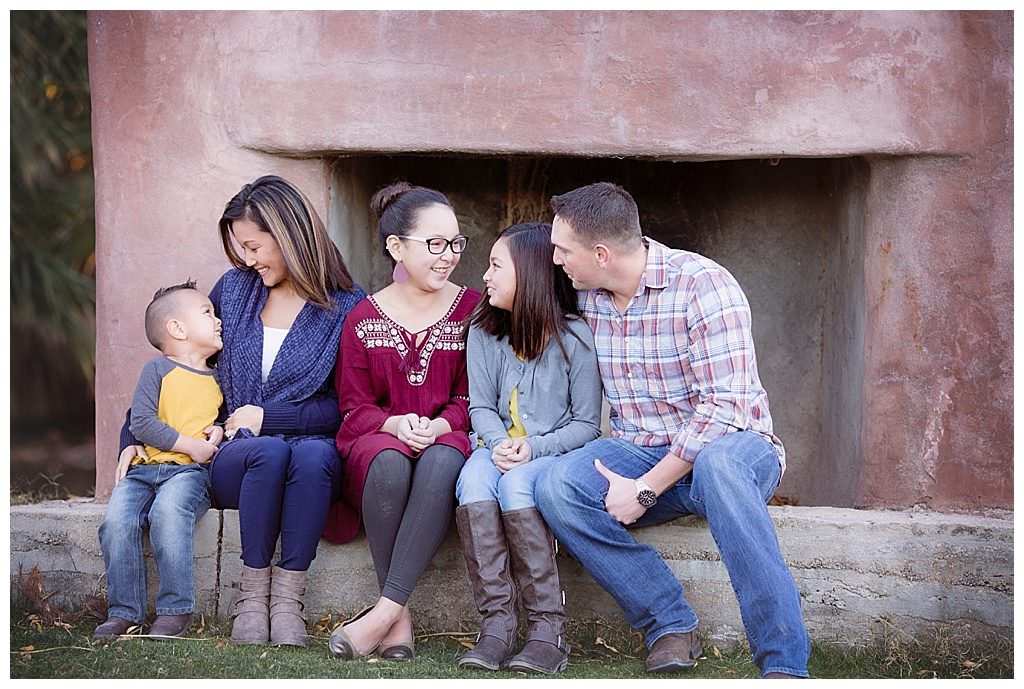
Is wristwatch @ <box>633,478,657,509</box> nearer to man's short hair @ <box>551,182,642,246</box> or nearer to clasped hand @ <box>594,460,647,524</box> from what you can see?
clasped hand @ <box>594,460,647,524</box>

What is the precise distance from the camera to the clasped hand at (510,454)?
3385 millimetres

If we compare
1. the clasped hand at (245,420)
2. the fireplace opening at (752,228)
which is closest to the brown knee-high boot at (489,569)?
the clasped hand at (245,420)

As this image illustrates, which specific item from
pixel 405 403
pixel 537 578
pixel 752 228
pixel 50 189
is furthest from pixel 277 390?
pixel 50 189

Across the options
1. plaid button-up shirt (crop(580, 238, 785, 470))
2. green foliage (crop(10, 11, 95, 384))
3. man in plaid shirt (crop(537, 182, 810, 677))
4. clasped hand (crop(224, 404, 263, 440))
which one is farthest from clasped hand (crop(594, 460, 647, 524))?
green foliage (crop(10, 11, 95, 384))

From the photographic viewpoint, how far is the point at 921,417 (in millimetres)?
3945

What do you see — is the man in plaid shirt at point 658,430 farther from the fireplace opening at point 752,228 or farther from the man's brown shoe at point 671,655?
the fireplace opening at point 752,228

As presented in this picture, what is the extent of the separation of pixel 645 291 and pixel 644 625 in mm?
936

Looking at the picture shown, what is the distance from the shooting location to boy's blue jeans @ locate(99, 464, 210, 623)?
3.44 metres

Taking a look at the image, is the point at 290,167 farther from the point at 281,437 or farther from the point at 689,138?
the point at 689,138

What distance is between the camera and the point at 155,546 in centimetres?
346

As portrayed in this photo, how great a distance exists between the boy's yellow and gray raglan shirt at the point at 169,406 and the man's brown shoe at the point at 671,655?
1.50 m

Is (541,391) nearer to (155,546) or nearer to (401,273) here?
(401,273)

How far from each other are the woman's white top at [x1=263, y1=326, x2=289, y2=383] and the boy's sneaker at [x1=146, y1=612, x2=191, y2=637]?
763 mm

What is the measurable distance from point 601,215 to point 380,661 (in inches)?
54.1
